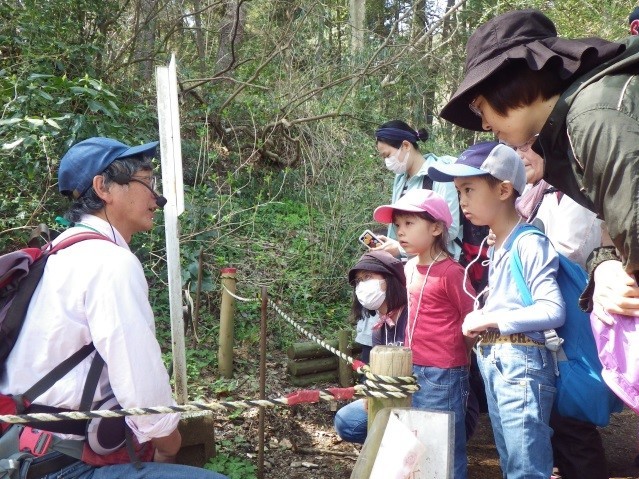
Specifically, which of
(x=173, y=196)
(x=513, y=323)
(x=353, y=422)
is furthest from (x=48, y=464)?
(x=513, y=323)

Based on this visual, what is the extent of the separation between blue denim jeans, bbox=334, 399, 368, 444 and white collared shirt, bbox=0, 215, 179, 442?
1517 millimetres

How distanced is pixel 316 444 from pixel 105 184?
2772mm

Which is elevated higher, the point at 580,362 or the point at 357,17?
the point at 357,17

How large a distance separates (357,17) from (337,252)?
6.74 m

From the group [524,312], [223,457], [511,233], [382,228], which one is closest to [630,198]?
[524,312]

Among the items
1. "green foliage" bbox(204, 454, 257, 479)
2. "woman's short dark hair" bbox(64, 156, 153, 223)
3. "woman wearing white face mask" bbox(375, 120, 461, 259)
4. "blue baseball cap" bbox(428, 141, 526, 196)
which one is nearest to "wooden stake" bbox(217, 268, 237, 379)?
"green foliage" bbox(204, 454, 257, 479)

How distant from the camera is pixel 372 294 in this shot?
3447 millimetres

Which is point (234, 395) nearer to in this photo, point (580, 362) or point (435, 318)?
point (435, 318)

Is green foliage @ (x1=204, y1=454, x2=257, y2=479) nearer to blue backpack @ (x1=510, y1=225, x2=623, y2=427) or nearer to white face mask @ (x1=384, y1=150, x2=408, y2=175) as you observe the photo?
blue backpack @ (x1=510, y1=225, x2=623, y2=427)

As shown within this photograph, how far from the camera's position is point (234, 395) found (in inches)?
185

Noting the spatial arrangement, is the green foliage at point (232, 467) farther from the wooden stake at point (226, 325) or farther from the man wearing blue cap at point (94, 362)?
the man wearing blue cap at point (94, 362)

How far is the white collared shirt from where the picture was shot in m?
2.01

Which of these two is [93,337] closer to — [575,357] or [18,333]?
[18,333]

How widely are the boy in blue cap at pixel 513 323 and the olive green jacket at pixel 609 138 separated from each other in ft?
3.95
